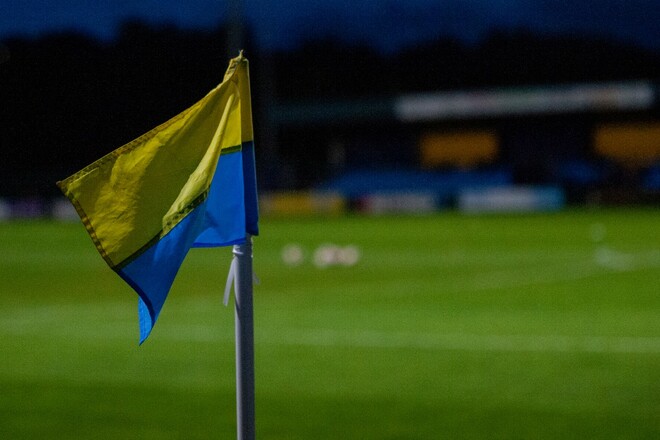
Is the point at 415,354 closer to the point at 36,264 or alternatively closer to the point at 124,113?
the point at 36,264

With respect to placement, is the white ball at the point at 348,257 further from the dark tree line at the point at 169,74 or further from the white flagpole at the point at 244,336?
the dark tree line at the point at 169,74

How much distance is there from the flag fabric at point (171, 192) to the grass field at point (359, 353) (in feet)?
9.70

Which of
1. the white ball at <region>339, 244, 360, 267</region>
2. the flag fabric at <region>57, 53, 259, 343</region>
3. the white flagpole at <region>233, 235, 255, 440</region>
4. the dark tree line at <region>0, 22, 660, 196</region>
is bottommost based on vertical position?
the white ball at <region>339, 244, 360, 267</region>

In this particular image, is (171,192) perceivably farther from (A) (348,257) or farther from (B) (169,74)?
(B) (169,74)

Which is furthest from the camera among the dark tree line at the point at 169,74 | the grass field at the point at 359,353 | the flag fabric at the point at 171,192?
the dark tree line at the point at 169,74

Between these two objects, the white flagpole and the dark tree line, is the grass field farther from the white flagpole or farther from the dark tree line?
the dark tree line

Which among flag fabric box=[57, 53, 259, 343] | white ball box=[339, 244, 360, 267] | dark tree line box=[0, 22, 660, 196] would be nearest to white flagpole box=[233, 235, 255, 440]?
flag fabric box=[57, 53, 259, 343]

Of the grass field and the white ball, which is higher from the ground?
the grass field

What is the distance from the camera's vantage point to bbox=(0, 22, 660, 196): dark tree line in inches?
2886

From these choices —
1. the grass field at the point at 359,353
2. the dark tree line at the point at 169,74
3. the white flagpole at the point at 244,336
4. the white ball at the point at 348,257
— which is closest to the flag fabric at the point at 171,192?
the white flagpole at the point at 244,336

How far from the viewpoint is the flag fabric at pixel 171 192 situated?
4.46m

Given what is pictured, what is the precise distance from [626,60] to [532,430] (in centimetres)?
6989

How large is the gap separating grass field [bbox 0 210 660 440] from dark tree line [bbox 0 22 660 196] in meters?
50.6

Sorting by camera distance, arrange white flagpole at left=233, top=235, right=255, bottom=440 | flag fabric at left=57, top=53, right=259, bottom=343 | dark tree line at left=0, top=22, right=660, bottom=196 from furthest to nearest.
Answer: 1. dark tree line at left=0, top=22, right=660, bottom=196
2. white flagpole at left=233, top=235, right=255, bottom=440
3. flag fabric at left=57, top=53, right=259, bottom=343
